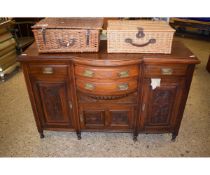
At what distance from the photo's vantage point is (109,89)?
4.38 ft

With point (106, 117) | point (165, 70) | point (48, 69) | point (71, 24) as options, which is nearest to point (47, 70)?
point (48, 69)

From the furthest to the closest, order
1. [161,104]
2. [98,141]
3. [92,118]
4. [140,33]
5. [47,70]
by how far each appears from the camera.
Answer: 1. [98,141]
2. [92,118]
3. [161,104]
4. [47,70]
5. [140,33]

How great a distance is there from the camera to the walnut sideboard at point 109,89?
1.29 meters

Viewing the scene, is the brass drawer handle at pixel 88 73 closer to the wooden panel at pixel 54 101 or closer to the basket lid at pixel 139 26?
the wooden panel at pixel 54 101

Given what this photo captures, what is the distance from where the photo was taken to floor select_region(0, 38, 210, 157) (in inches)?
63.7

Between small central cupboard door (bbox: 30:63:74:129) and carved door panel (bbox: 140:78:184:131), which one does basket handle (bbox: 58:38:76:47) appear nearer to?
small central cupboard door (bbox: 30:63:74:129)

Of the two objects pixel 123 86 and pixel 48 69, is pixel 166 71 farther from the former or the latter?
pixel 48 69

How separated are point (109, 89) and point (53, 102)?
511 mm

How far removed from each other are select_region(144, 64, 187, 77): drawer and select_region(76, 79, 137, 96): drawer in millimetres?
122

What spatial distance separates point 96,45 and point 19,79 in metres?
1.91

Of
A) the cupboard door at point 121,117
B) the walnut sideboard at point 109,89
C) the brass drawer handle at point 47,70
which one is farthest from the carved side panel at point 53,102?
the cupboard door at point 121,117
